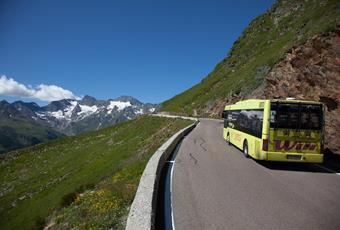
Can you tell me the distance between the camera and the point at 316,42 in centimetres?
1964

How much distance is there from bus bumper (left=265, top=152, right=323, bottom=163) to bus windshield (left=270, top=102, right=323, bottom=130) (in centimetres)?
129

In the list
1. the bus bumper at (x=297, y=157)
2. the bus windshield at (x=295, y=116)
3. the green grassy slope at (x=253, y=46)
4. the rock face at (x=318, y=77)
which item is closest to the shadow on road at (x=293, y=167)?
the bus bumper at (x=297, y=157)

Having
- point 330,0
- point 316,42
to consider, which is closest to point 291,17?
point 330,0

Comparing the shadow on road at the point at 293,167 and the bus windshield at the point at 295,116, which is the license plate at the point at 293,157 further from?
the bus windshield at the point at 295,116

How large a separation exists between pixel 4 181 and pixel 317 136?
51.8 meters

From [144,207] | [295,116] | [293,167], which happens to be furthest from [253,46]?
[144,207]

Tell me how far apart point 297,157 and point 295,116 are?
6.46 ft

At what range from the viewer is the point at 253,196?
26.7 ft

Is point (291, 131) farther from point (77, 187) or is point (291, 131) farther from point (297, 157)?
point (77, 187)

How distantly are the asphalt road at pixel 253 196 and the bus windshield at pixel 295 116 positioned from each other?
2150 mm

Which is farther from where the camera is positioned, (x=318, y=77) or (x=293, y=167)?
(x=318, y=77)

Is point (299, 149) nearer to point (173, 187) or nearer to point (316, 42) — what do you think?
point (173, 187)

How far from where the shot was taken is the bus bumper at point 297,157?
11977 millimetres

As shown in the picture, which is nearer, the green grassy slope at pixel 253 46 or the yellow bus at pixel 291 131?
the yellow bus at pixel 291 131
